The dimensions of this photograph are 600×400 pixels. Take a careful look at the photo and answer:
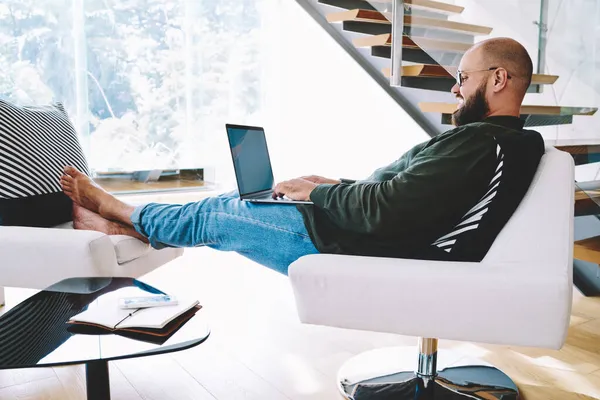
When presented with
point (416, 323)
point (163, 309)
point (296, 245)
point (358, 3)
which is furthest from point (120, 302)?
point (358, 3)

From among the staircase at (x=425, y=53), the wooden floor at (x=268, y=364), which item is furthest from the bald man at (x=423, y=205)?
Result: the staircase at (x=425, y=53)

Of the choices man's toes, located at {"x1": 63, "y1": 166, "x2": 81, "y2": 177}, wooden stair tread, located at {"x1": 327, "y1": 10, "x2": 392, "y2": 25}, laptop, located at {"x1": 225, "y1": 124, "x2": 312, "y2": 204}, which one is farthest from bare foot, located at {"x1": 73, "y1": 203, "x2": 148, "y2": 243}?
wooden stair tread, located at {"x1": 327, "y1": 10, "x2": 392, "y2": 25}

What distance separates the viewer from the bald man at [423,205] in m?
1.57

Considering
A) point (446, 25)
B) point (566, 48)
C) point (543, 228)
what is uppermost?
point (446, 25)

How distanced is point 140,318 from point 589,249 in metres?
2.12

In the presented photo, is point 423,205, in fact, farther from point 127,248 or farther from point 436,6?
point 436,6

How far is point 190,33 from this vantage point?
215 inches

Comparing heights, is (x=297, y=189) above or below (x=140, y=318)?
above

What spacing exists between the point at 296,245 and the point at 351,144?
11.4 feet

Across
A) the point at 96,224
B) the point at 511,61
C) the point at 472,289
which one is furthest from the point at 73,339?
the point at 511,61

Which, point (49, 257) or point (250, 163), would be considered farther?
point (250, 163)

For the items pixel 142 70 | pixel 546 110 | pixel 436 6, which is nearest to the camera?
pixel 546 110

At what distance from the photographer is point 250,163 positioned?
2195 mm

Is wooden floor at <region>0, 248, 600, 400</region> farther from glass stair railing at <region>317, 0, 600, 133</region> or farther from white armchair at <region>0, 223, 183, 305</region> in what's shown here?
glass stair railing at <region>317, 0, 600, 133</region>
